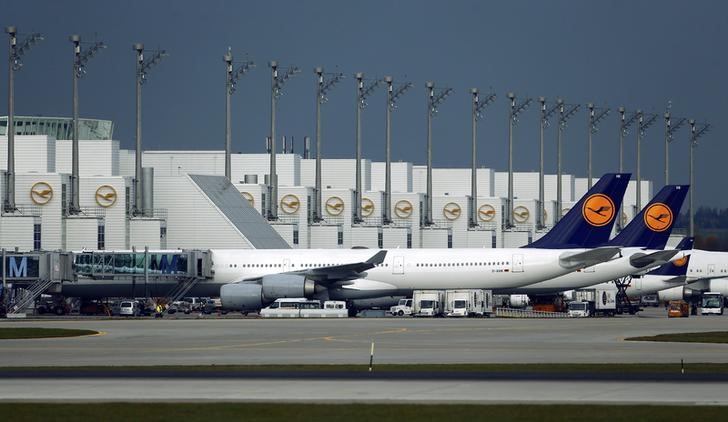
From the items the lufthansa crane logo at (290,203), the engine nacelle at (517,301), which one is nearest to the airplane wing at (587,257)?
the engine nacelle at (517,301)

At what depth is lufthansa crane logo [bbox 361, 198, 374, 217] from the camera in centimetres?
13575

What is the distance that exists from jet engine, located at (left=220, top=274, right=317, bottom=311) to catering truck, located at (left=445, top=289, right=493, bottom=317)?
899 cm

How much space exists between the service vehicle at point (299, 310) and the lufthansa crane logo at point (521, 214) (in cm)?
7263

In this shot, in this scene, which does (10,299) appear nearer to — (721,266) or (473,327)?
(473,327)

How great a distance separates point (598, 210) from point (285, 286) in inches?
866

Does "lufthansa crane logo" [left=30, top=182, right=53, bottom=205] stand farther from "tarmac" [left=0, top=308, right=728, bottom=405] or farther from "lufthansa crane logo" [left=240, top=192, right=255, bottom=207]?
"lufthansa crane logo" [left=240, top=192, right=255, bottom=207]

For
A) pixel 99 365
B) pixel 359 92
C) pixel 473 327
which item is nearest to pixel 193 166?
pixel 359 92

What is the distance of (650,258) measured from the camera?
89438 mm

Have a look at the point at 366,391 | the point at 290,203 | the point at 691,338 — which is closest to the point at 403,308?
the point at 691,338

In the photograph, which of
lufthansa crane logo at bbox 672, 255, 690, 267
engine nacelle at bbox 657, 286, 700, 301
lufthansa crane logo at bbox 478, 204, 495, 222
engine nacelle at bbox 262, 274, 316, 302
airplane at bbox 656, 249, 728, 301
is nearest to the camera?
engine nacelle at bbox 262, 274, 316, 302

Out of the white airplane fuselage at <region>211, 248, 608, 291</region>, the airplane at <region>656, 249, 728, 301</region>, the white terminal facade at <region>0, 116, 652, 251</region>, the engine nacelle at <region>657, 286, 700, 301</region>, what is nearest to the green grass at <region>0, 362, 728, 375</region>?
the white airplane fuselage at <region>211, 248, 608, 291</region>

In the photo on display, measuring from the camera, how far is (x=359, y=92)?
128125 millimetres

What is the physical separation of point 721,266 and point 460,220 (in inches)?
1216

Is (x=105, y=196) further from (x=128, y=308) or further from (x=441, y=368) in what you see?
(x=441, y=368)
